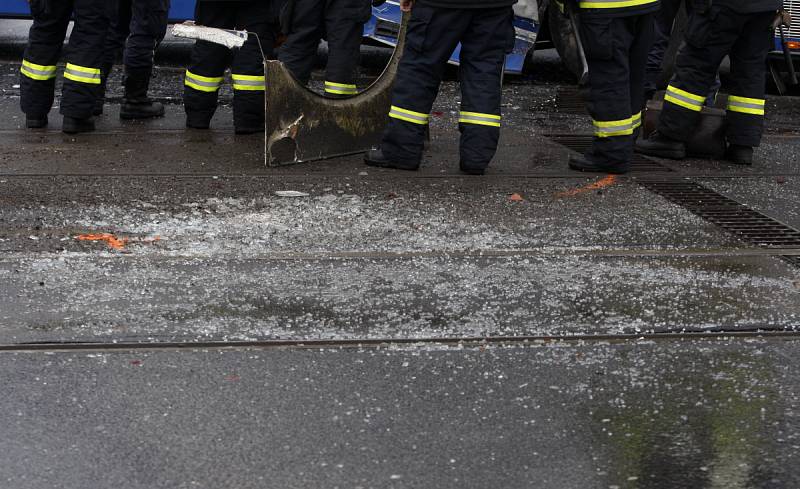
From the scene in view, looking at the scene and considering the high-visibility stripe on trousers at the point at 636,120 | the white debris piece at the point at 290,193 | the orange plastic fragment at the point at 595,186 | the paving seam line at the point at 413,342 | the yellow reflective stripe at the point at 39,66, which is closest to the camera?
the paving seam line at the point at 413,342

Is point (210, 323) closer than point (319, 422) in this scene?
No

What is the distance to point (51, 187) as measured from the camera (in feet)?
18.2

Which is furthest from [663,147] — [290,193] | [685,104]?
[290,193]

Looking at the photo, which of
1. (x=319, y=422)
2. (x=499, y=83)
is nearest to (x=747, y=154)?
(x=499, y=83)

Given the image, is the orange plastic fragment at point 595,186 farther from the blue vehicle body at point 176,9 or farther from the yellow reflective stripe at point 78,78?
Result: the blue vehicle body at point 176,9

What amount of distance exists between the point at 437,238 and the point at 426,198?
28.0 inches

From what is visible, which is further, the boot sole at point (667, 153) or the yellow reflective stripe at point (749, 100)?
the boot sole at point (667, 153)

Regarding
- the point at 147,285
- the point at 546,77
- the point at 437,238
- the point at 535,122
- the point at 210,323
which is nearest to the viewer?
the point at 210,323

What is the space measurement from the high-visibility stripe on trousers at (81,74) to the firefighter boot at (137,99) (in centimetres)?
65

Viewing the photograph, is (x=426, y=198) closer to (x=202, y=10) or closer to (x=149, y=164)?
(x=149, y=164)

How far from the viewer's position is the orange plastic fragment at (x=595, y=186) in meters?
5.79

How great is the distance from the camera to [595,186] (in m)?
5.98

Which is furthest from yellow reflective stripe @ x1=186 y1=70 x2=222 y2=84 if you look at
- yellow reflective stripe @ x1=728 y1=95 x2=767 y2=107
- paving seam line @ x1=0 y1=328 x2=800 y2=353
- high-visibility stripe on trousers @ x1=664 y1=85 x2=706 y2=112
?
paving seam line @ x1=0 y1=328 x2=800 y2=353

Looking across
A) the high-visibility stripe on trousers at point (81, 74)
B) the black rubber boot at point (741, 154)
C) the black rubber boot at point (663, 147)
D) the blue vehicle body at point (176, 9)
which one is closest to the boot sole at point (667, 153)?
the black rubber boot at point (663, 147)
